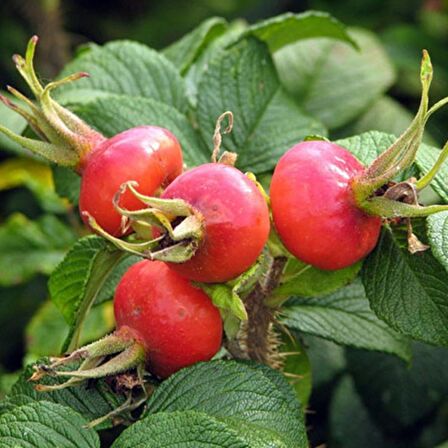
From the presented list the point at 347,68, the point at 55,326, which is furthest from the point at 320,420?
the point at 347,68

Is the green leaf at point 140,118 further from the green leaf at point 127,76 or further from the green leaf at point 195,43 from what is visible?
the green leaf at point 195,43

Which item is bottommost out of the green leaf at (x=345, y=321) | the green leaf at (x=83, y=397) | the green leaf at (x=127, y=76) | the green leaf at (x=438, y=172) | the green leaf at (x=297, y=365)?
the green leaf at (x=297, y=365)

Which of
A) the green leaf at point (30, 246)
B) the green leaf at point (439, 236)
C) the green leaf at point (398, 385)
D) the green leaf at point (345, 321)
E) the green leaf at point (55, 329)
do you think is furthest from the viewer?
the green leaf at point (30, 246)

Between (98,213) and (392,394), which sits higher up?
(98,213)

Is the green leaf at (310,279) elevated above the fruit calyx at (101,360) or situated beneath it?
situated beneath

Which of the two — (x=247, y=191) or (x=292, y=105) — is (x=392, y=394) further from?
(x=247, y=191)

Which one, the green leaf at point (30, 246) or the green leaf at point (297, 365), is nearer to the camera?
the green leaf at point (297, 365)

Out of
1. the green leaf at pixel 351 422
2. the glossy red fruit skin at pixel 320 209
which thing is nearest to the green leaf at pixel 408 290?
the glossy red fruit skin at pixel 320 209
